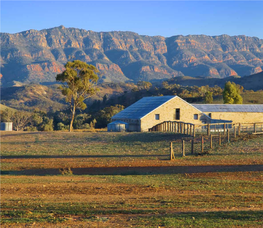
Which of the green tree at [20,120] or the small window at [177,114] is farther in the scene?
the green tree at [20,120]

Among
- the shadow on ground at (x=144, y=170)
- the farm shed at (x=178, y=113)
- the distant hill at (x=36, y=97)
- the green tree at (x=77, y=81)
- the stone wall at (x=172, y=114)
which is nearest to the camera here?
the shadow on ground at (x=144, y=170)

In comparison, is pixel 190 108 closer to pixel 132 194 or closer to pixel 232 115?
pixel 232 115

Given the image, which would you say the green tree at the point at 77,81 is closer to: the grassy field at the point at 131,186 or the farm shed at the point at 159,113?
the farm shed at the point at 159,113

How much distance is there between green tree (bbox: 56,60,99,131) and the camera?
54.8 m

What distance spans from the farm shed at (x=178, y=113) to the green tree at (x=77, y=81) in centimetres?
635

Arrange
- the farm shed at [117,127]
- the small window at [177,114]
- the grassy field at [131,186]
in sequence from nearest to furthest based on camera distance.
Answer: the grassy field at [131,186]
the farm shed at [117,127]
the small window at [177,114]

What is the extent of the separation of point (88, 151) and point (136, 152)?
4081mm

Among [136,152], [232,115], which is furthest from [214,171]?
[232,115]

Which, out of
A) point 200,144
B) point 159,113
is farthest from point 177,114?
point 200,144

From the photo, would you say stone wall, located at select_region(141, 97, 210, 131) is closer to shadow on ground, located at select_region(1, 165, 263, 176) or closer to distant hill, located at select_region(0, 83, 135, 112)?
shadow on ground, located at select_region(1, 165, 263, 176)

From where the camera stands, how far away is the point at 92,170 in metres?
23.2

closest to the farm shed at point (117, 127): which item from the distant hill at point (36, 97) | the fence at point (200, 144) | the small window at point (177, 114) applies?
the small window at point (177, 114)

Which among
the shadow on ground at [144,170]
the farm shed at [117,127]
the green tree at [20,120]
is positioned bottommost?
the shadow on ground at [144,170]

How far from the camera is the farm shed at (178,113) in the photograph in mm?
49625
